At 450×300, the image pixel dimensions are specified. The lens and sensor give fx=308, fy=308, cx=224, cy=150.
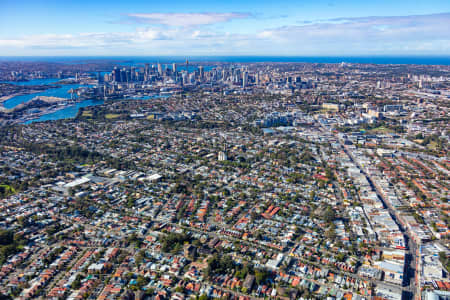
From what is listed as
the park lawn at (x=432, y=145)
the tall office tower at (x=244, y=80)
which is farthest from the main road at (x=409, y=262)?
the tall office tower at (x=244, y=80)

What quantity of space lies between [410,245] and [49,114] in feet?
124

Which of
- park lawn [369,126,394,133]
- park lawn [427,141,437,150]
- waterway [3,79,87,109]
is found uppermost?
waterway [3,79,87,109]

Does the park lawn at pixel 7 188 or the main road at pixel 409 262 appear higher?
the park lawn at pixel 7 188

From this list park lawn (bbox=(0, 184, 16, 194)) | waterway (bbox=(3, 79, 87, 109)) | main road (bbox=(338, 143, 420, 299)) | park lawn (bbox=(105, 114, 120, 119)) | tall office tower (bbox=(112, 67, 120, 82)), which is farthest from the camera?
tall office tower (bbox=(112, 67, 120, 82))

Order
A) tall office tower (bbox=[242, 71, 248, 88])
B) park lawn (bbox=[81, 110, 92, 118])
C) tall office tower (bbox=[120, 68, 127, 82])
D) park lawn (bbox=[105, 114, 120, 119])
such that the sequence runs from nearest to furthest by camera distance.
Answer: park lawn (bbox=[105, 114, 120, 119]) → park lawn (bbox=[81, 110, 92, 118]) → tall office tower (bbox=[242, 71, 248, 88]) → tall office tower (bbox=[120, 68, 127, 82])

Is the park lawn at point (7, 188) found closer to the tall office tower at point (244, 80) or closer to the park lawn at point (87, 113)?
the park lawn at point (87, 113)

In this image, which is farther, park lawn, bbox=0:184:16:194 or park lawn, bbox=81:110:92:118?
park lawn, bbox=81:110:92:118

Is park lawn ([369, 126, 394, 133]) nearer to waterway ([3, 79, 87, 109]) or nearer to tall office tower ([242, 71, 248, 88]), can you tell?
tall office tower ([242, 71, 248, 88])

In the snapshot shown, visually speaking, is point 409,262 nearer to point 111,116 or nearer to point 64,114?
point 111,116

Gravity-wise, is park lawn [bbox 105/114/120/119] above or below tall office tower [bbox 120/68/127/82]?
below

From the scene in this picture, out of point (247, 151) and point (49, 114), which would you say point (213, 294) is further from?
point (49, 114)

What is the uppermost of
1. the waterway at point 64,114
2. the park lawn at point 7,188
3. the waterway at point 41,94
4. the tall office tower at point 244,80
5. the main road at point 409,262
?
the tall office tower at point 244,80

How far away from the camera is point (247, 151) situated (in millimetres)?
21078

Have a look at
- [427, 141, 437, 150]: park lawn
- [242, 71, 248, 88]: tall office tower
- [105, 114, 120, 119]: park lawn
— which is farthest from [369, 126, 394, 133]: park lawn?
[242, 71, 248, 88]: tall office tower
